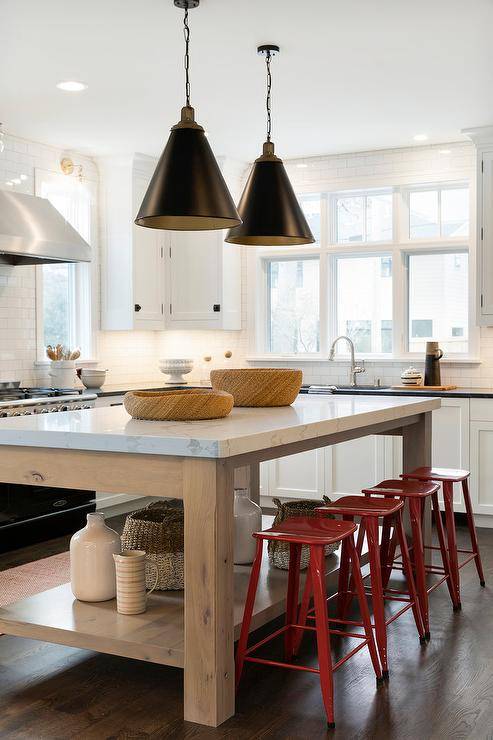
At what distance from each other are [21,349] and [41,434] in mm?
3499

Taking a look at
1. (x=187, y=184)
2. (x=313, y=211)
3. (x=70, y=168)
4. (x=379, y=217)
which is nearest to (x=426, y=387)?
(x=379, y=217)

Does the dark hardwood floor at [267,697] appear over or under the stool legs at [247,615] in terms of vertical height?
under

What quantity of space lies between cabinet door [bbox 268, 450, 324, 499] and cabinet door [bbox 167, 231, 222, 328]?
137 centimetres

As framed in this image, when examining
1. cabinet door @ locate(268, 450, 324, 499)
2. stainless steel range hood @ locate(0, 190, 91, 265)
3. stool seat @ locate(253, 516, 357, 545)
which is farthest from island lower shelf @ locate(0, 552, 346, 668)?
cabinet door @ locate(268, 450, 324, 499)

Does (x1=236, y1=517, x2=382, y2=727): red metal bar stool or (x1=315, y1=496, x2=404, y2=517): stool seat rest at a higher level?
(x1=315, y1=496, x2=404, y2=517): stool seat

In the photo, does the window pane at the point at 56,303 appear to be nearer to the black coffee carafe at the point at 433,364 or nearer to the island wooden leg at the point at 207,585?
the black coffee carafe at the point at 433,364

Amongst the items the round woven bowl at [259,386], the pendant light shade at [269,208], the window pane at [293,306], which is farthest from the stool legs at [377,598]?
the window pane at [293,306]

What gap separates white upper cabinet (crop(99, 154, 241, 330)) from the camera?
697 centimetres

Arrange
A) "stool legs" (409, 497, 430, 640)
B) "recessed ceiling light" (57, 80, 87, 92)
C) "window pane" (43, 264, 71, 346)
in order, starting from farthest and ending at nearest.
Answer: "window pane" (43, 264, 71, 346)
"recessed ceiling light" (57, 80, 87, 92)
"stool legs" (409, 497, 430, 640)

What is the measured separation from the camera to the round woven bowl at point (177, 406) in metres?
3.20

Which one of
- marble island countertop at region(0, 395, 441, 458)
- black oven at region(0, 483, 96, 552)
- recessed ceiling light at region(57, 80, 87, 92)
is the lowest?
black oven at region(0, 483, 96, 552)

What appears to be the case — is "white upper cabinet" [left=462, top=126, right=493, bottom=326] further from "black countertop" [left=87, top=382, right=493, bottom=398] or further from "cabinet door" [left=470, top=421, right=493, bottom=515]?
"cabinet door" [left=470, top=421, right=493, bottom=515]

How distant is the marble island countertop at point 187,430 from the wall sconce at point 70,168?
11.2 ft

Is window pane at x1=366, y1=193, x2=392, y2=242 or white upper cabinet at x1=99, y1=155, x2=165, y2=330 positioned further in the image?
window pane at x1=366, y1=193, x2=392, y2=242
